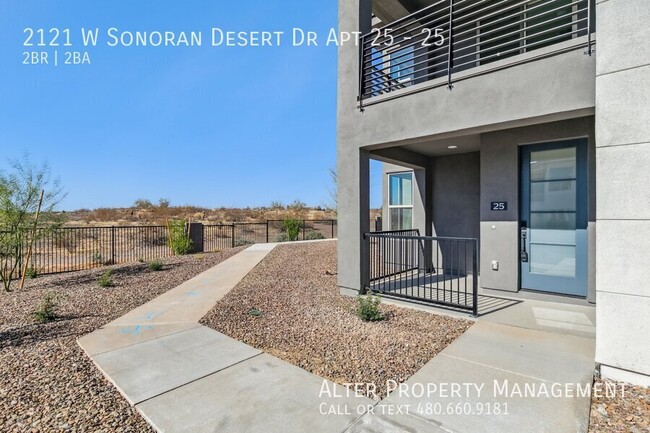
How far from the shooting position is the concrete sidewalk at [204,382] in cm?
234

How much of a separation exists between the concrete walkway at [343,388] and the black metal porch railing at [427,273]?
894mm

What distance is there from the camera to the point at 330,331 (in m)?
4.25

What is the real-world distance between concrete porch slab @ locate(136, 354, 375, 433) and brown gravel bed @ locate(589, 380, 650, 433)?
1.68 metres

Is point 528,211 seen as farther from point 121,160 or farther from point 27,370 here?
point 121,160

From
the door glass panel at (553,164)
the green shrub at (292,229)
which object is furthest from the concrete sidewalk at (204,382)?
the green shrub at (292,229)

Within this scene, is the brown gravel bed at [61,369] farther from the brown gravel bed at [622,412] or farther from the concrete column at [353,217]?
the concrete column at [353,217]

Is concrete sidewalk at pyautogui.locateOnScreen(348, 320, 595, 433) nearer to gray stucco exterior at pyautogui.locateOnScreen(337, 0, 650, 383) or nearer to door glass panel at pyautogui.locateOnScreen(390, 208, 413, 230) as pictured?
gray stucco exterior at pyautogui.locateOnScreen(337, 0, 650, 383)

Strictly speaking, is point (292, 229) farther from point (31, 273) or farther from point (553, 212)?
point (553, 212)

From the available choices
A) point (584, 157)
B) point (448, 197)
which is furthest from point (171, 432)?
point (448, 197)

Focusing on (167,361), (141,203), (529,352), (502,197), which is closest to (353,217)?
(502,197)

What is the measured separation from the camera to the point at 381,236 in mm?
5898

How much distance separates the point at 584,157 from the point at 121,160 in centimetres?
3821

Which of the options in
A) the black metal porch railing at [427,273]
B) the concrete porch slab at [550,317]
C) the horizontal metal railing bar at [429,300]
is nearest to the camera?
the concrete porch slab at [550,317]

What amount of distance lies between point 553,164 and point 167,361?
651 centimetres
